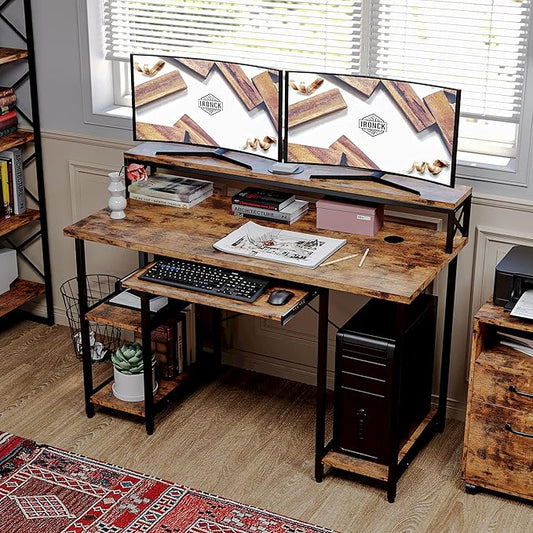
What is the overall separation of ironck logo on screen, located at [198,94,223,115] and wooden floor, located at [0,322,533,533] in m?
1.11

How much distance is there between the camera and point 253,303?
3014 millimetres

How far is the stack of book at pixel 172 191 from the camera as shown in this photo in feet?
11.7

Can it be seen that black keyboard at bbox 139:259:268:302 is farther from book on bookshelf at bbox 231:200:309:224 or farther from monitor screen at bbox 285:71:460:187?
monitor screen at bbox 285:71:460:187

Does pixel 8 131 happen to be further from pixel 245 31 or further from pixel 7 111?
pixel 245 31

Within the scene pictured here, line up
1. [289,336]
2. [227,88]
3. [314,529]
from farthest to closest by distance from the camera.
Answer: [289,336] < [227,88] < [314,529]

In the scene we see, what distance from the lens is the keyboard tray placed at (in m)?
2.96

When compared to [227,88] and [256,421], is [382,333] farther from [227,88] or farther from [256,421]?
[227,88]

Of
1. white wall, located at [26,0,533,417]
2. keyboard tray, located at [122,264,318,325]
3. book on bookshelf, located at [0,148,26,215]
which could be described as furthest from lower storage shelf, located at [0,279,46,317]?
keyboard tray, located at [122,264,318,325]

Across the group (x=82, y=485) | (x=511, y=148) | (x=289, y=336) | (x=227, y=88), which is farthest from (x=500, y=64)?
(x=82, y=485)

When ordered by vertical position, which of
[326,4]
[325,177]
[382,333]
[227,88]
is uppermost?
[326,4]

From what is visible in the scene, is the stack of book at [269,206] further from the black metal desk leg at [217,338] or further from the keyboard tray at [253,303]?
the black metal desk leg at [217,338]

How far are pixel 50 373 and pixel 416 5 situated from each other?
206 cm

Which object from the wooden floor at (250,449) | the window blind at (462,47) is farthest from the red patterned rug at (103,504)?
the window blind at (462,47)

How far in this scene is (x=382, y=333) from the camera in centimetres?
306
